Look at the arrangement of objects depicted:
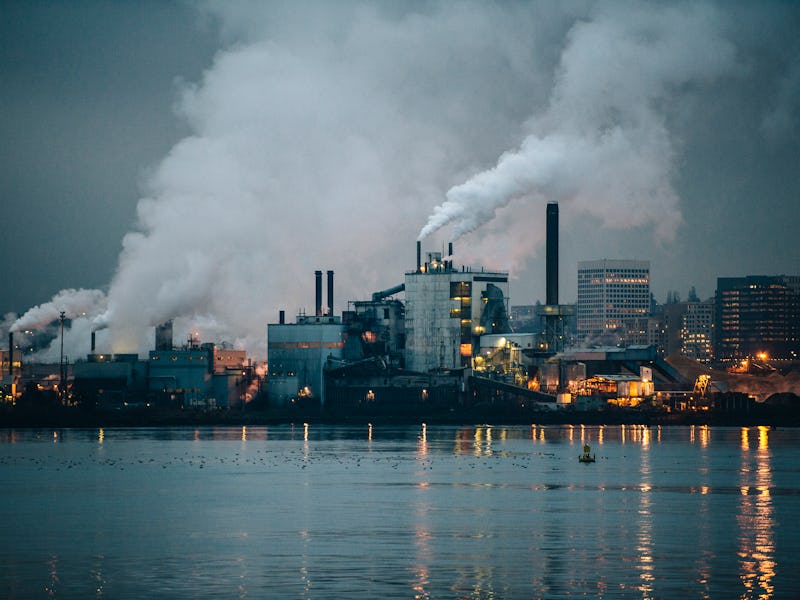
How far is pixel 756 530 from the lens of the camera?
5591cm

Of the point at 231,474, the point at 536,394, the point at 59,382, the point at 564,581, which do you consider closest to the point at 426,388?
the point at 536,394

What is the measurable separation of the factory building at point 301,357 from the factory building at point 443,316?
29.9 feet

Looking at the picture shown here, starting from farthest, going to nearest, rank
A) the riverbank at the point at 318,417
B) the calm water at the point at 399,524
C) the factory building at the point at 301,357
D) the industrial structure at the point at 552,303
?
the factory building at the point at 301,357 → the industrial structure at the point at 552,303 → the riverbank at the point at 318,417 → the calm water at the point at 399,524

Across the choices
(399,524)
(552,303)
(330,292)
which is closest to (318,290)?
(330,292)

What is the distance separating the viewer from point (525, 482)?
3135 inches

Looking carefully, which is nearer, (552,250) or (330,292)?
(552,250)

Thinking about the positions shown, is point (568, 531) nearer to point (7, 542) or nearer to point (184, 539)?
point (184, 539)

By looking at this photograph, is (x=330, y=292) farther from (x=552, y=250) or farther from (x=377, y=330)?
(x=552, y=250)

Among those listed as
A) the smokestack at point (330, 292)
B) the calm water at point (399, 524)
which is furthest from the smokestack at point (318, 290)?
the calm water at point (399, 524)

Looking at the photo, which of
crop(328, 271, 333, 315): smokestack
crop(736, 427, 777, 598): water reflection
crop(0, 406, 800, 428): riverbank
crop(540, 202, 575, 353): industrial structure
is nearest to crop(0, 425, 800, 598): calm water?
crop(736, 427, 777, 598): water reflection

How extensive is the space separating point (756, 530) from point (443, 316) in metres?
119

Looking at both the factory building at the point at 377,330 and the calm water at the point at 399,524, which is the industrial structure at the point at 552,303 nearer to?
the factory building at the point at 377,330

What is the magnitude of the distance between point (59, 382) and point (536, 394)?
6010 centimetres

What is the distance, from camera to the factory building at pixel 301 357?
175375 millimetres
